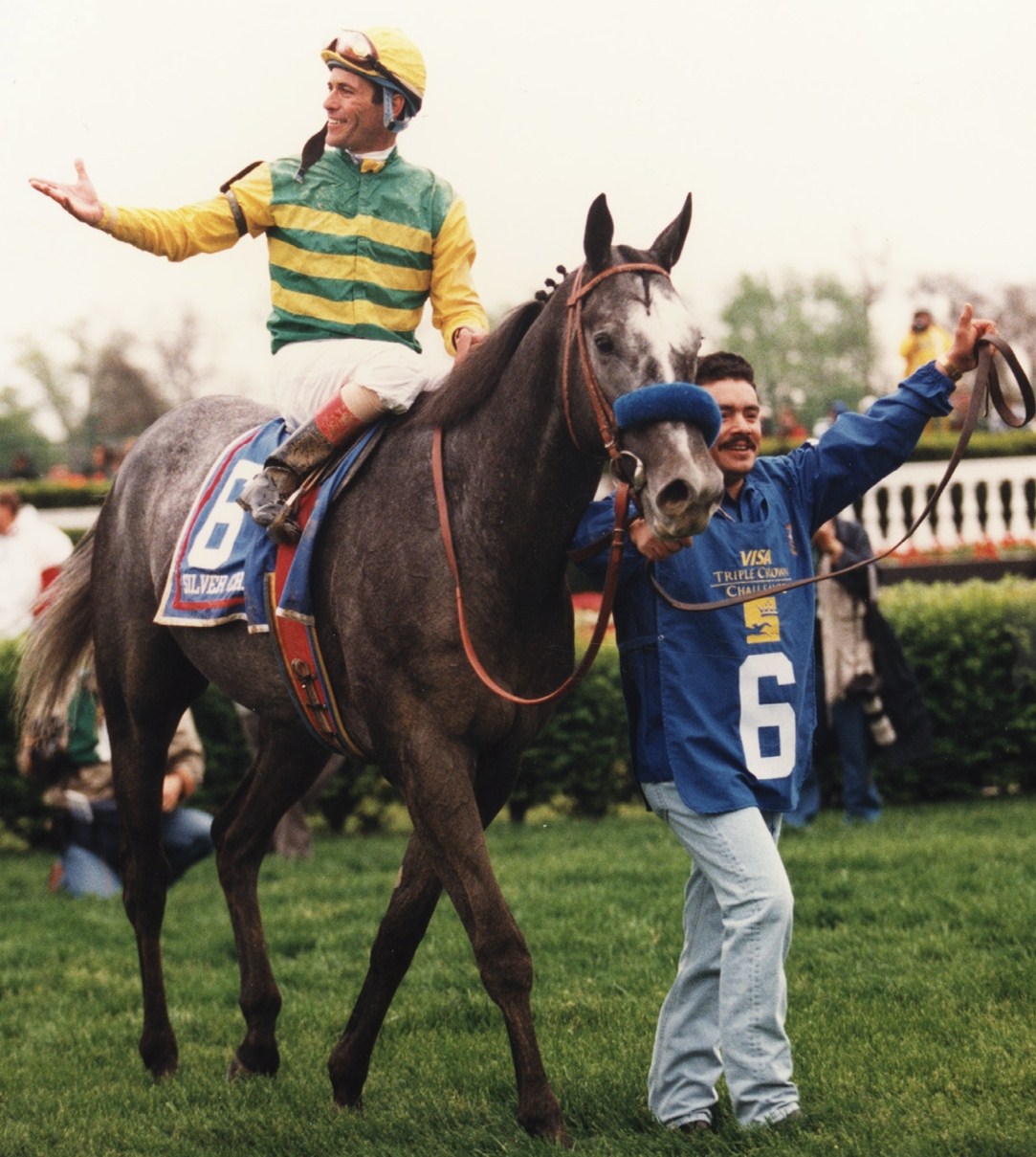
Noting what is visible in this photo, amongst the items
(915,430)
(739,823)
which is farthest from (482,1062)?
(915,430)

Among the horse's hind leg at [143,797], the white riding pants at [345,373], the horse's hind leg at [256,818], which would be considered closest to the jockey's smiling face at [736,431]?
the white riding pants at [345,373]

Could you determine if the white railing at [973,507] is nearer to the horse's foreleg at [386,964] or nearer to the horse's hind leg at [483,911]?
the horse's foreleg at [386,964]

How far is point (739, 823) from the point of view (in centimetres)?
364

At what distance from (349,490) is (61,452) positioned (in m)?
41.3

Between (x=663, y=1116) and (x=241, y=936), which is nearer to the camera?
(x=663, y=1116)

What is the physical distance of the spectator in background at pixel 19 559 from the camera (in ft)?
33.6

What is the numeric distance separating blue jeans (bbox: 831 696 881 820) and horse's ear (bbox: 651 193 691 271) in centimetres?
552

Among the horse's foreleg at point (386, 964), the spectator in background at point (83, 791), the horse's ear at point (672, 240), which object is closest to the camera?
the horse's ear at point (672, 240)

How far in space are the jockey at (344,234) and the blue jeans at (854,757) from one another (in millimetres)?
5015

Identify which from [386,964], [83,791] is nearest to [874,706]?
[83,791]

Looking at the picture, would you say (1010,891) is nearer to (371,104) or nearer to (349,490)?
(349,490)

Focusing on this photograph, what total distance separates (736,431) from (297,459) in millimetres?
1144

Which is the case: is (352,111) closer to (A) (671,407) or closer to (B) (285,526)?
(B) (285,526)

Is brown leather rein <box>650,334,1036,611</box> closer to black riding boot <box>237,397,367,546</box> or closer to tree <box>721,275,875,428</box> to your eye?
black riding boot <box>237,397,367,546</box>
